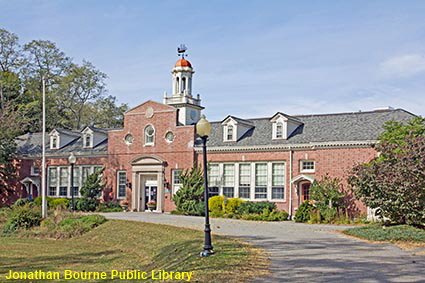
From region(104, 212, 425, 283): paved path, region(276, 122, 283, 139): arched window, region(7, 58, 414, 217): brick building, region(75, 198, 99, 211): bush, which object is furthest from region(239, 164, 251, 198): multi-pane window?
region(104, 212, 425, 283): paved path

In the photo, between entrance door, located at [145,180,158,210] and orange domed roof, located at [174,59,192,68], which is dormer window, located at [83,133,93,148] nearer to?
entrance door, located at [145,180,158,210]

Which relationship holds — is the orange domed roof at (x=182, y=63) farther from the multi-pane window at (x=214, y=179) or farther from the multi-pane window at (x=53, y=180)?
the multi-pane window at (x=53, y=180)

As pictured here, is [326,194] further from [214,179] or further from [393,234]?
[393,234]

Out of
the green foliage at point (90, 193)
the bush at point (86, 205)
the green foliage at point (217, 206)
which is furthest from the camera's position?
the green foliage at point (90, 193)

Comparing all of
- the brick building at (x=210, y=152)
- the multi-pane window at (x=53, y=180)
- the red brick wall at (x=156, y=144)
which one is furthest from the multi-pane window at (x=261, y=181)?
the multi-pane window at (x=53, y=180)

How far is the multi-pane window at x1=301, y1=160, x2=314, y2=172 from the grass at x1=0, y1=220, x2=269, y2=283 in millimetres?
11015

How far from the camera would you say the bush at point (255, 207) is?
106ft

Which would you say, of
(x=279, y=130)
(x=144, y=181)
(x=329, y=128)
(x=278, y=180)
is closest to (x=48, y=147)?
(x=144, y=181)

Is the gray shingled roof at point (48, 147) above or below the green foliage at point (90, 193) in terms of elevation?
above

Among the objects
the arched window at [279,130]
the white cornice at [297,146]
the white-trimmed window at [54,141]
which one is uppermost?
the arched window at [279,130]

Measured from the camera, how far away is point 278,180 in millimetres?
33281

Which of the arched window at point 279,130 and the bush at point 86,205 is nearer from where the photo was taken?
the arched window at point 279,130

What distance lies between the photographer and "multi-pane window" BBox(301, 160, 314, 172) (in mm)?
32188

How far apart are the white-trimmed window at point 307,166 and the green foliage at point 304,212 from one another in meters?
2.57
